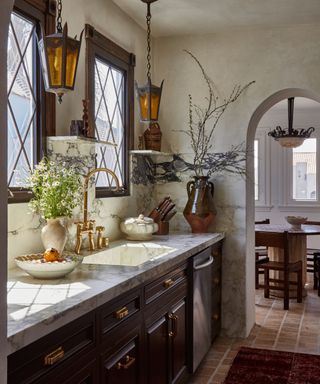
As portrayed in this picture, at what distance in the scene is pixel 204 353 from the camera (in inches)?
144

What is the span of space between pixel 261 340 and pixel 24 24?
315 cm

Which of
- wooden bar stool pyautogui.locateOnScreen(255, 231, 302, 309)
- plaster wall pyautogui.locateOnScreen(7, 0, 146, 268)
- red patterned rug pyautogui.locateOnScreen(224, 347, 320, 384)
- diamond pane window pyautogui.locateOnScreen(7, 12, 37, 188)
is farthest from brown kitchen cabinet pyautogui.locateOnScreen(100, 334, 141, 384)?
wooden bar stool pyautogui.locateOnScreen(255, 231, 302, 309)

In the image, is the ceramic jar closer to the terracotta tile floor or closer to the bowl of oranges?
the terracotta tile floor

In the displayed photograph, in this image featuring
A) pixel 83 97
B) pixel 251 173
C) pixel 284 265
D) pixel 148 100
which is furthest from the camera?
pixel 284 265

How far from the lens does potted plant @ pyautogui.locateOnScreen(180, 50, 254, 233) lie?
418 centimetres

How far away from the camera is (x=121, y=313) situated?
2.16 metres

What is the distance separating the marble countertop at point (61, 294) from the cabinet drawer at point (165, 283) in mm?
68

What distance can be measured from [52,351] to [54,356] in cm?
2

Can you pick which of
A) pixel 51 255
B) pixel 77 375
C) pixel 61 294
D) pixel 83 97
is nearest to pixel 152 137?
pixel 83 97

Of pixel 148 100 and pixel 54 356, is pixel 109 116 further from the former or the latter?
pixel 54 356

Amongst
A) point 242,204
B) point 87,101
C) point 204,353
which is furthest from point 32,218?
point 242,204

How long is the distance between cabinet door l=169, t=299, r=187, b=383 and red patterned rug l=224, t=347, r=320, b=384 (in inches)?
16.3

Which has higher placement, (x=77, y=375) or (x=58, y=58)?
(x=58, y=58)

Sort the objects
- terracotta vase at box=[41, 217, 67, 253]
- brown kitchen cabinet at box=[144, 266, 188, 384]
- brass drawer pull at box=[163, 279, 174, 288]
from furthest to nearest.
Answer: brass drawer pull at box=[163, 279, 174, 288] → brown kitchen cabinet at box=[144, 266, 188, 384] → terracotta vase at box=[41, 217, 67, 253]
